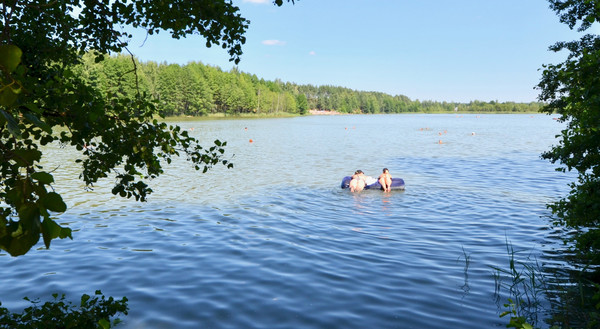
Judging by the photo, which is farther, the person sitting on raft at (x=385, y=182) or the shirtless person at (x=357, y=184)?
the shirtless person at (x=357, y=184)

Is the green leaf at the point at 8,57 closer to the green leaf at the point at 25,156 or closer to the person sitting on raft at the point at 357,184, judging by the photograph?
the green leaf at the point at 25,156

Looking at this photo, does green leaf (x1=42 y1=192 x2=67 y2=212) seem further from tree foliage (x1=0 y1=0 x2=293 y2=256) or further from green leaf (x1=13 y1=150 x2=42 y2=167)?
tree foliage (x1=0 y1=0 x2=293 y2=256)

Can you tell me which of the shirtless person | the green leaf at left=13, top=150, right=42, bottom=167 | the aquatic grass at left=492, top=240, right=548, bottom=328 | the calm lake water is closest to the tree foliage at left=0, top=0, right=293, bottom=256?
the calm lake water

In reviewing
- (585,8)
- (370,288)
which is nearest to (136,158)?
(370,288)

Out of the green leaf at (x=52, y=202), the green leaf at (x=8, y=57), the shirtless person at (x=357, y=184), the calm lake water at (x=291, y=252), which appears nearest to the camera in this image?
the green leaf at (x=8, y=57)

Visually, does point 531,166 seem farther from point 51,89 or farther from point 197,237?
point 51,89

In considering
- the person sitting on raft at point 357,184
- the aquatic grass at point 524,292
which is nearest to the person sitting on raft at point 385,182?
the person sitting on raft at point 357,184

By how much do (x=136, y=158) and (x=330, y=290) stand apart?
16.7ft

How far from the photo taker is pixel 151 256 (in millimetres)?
11594

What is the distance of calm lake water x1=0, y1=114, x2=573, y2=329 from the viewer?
8.29 m

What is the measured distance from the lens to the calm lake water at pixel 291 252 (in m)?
8.29

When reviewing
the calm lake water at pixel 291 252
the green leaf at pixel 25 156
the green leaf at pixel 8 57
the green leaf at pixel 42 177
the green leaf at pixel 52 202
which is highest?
the green leaf at pixel 8 57

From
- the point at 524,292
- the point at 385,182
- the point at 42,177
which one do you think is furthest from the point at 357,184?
the point at 42,177

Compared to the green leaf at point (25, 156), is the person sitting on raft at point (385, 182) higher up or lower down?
lower down
